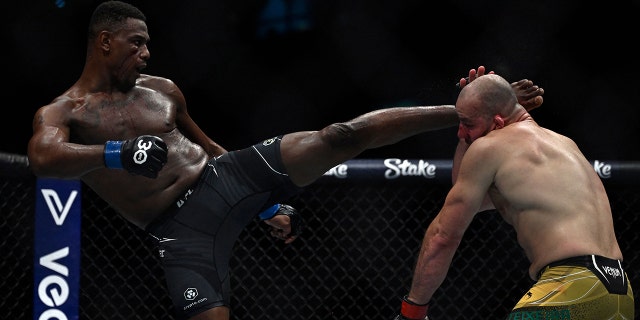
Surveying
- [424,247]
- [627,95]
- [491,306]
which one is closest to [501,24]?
[627,95]

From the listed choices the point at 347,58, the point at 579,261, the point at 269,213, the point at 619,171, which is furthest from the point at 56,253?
the point at 619,171

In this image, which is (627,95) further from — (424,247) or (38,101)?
(38,101)

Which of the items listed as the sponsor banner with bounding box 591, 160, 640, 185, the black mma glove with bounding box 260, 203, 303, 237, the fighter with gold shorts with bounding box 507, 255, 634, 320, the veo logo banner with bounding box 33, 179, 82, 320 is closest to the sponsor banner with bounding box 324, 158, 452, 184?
the black mma glove with bounding box 260, 203, 303, 237

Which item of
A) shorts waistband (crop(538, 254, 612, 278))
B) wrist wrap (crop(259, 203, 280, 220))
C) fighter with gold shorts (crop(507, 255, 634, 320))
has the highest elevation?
wrist wrap (crop(259, 203, 280, 220))

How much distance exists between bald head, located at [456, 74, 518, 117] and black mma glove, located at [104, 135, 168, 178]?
2.43ft

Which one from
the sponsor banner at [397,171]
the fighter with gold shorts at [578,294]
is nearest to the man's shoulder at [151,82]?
the sponsor banner at [397,171]

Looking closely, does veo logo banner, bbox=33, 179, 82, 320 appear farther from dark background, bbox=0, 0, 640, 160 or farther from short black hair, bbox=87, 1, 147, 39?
dark background, bbox=0, 0, 640, 160

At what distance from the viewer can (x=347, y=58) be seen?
12.0 feet

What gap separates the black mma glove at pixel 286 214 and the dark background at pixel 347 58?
0.88 meters

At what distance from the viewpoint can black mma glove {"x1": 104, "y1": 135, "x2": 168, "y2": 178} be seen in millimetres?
2145

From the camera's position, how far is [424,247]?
6.94 ft

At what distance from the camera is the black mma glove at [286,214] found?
2.73 metres

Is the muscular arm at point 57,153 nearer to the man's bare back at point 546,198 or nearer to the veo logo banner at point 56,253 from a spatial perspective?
the veo logo banner at point 56,253

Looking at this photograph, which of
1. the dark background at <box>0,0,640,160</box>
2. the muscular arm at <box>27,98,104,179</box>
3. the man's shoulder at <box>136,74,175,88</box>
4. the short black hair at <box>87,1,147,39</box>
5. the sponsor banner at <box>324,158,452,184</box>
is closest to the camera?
the muscular arm at <box>27,98,104,179</box>
